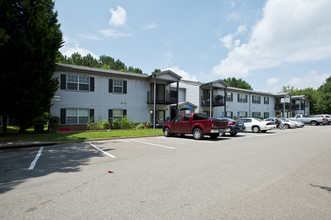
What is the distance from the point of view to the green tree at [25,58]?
41.7ft

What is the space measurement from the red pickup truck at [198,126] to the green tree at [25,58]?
32.1 ft

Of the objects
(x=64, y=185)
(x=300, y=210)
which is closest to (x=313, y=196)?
(x=300, y=210)

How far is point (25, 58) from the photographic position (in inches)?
514

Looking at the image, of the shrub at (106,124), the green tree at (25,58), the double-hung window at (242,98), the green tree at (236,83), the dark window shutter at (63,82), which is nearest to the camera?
the green tree at (25,58)

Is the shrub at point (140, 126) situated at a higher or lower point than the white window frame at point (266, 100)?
lower

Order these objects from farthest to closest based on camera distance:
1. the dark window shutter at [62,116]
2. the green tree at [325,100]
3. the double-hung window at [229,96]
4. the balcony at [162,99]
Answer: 1. the green tree at [325,100]
2. the double-hung window at [229,96]
3. the balcony at [162,99]
4. the dark window shutter at [62,116]

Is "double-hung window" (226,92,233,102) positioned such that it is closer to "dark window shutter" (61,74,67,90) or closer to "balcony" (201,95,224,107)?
"balcony" (201,95,224,107)

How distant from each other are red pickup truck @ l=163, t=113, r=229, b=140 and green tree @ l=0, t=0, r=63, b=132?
979 centimetres

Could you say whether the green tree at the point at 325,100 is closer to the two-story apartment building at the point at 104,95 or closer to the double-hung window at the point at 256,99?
the double-hung window at the point at 256,99

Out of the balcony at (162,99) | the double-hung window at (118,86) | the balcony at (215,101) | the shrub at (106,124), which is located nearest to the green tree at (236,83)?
the balcony at (215,101)

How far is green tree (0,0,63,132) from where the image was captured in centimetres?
1270

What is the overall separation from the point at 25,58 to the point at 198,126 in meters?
12.5

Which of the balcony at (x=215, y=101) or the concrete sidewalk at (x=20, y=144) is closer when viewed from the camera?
the concrete sidewalk at (x=20, y=144)

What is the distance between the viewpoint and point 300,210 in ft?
10.3
